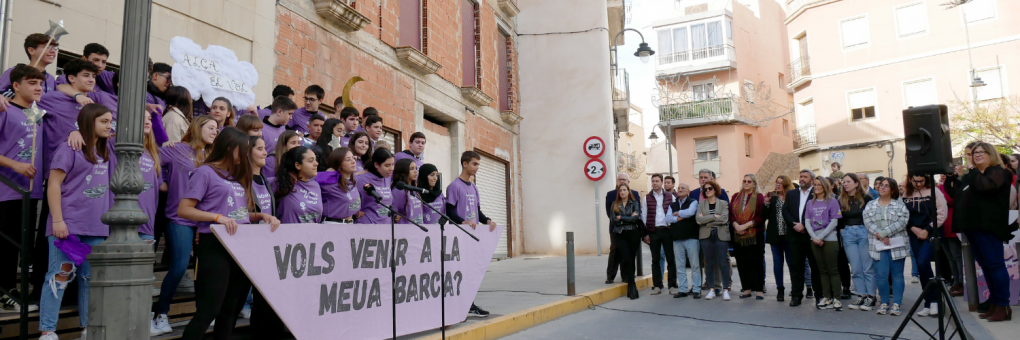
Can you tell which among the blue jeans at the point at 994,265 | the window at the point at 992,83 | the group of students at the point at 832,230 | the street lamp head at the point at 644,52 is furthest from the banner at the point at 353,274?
the window at the point at 992,83

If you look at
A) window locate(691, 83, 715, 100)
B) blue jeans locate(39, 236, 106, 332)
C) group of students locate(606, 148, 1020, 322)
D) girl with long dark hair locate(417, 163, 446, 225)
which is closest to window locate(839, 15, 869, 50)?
window locate(691, 83, 715, 100)

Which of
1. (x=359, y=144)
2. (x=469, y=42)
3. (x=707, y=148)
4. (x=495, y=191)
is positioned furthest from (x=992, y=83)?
(x=359, y=144)

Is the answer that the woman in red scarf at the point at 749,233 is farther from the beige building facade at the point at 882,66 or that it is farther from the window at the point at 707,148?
the window at the point at 707,148

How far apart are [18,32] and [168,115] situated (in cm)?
158

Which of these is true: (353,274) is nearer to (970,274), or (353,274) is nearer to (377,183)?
(377,183)

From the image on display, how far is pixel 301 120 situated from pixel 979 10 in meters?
27.9

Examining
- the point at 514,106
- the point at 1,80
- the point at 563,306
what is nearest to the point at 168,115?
the point at 1,80

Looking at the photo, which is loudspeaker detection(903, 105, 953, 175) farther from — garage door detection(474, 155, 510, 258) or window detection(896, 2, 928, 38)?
window detection(896, 2, 928, 38)

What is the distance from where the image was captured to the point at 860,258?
804cm

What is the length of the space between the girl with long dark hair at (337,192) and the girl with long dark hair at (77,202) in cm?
→ 149

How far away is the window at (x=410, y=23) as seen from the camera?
12250 millimetres

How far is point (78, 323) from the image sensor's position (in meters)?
4.77

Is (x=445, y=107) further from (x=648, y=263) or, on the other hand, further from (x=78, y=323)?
(x=78, y=323)

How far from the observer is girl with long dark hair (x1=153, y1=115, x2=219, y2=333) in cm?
469
